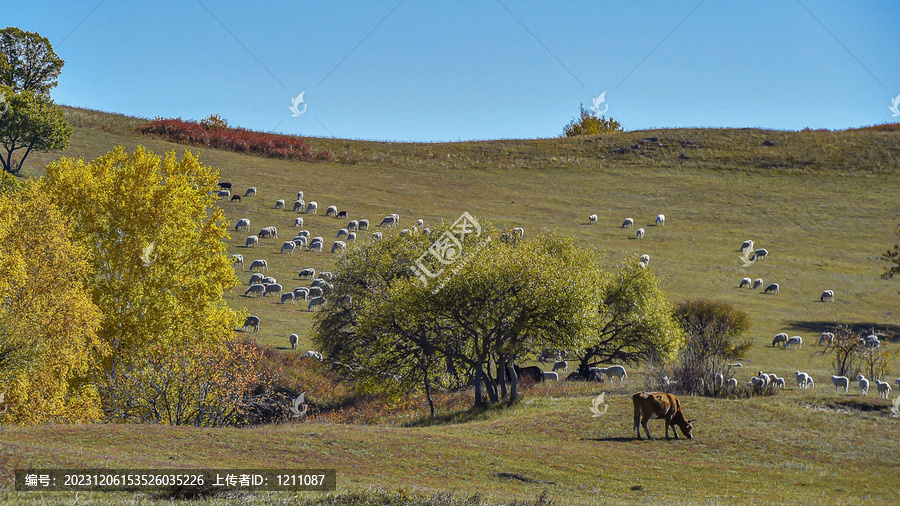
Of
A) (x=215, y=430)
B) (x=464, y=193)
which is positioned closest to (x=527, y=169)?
(x=464, y=193)

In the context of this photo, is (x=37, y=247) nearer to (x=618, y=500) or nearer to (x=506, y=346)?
(x=506, y=346)

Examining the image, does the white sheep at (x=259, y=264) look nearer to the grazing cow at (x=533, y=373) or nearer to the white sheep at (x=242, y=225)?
the white sheep at (x=242, y=225)

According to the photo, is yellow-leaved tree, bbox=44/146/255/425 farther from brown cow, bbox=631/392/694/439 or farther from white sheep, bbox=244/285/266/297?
brown cow, bbox=631/392/694/439

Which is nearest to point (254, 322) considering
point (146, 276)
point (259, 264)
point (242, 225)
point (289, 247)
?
point (146, 276)

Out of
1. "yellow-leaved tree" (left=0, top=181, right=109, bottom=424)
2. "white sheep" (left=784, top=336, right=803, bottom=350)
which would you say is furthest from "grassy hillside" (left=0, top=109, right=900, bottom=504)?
"yellow-leaved tree" (left=0, top=181, right=109, bottom=424)

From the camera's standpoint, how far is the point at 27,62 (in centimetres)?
7869

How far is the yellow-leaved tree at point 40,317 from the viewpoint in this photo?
26.3 meters

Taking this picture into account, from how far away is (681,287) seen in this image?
6488 cm

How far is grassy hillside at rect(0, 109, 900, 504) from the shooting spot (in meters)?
19.8

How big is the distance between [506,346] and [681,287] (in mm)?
35751

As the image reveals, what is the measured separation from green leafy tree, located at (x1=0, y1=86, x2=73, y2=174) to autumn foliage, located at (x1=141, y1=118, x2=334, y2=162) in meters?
37.8

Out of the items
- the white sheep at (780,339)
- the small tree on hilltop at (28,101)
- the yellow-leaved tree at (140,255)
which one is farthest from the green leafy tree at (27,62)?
the white sheep at (780,339)

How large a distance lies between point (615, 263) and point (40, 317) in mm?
51942

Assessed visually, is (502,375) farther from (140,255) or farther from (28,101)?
(28,101)
